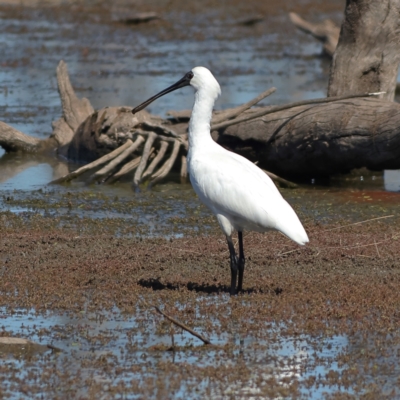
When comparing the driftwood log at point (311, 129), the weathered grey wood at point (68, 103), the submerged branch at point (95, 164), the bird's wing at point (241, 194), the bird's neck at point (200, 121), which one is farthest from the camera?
the weathered grey wood at point (68, 103)

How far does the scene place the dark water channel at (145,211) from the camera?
18.4ft

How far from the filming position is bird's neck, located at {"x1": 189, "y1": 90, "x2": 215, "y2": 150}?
7.85m

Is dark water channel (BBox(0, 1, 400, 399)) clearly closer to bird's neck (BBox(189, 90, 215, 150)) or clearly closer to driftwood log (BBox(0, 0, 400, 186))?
driftwood log (BBox(0, 0, 400, 186))

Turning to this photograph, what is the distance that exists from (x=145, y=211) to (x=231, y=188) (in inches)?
148

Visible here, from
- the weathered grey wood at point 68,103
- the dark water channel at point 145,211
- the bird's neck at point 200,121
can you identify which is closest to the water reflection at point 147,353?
the dark water channel at point 145,211

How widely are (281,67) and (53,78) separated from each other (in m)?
6.23

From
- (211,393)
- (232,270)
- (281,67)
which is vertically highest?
(281,67)

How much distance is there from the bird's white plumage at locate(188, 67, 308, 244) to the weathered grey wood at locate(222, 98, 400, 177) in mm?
4160

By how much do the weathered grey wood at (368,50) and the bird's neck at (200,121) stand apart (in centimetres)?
539

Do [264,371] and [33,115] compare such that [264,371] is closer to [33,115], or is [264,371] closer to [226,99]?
[33,115]

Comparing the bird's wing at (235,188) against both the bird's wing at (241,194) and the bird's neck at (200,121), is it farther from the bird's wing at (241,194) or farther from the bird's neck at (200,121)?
the bird's neck at (200,121)

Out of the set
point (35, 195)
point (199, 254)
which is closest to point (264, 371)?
point (199, 254)

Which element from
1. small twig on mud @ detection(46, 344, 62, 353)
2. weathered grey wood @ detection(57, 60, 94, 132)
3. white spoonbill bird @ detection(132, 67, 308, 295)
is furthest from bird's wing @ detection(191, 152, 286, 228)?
weathered grey wood @ detection(57, 60, 94, 132)

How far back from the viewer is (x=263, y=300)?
7.35m
